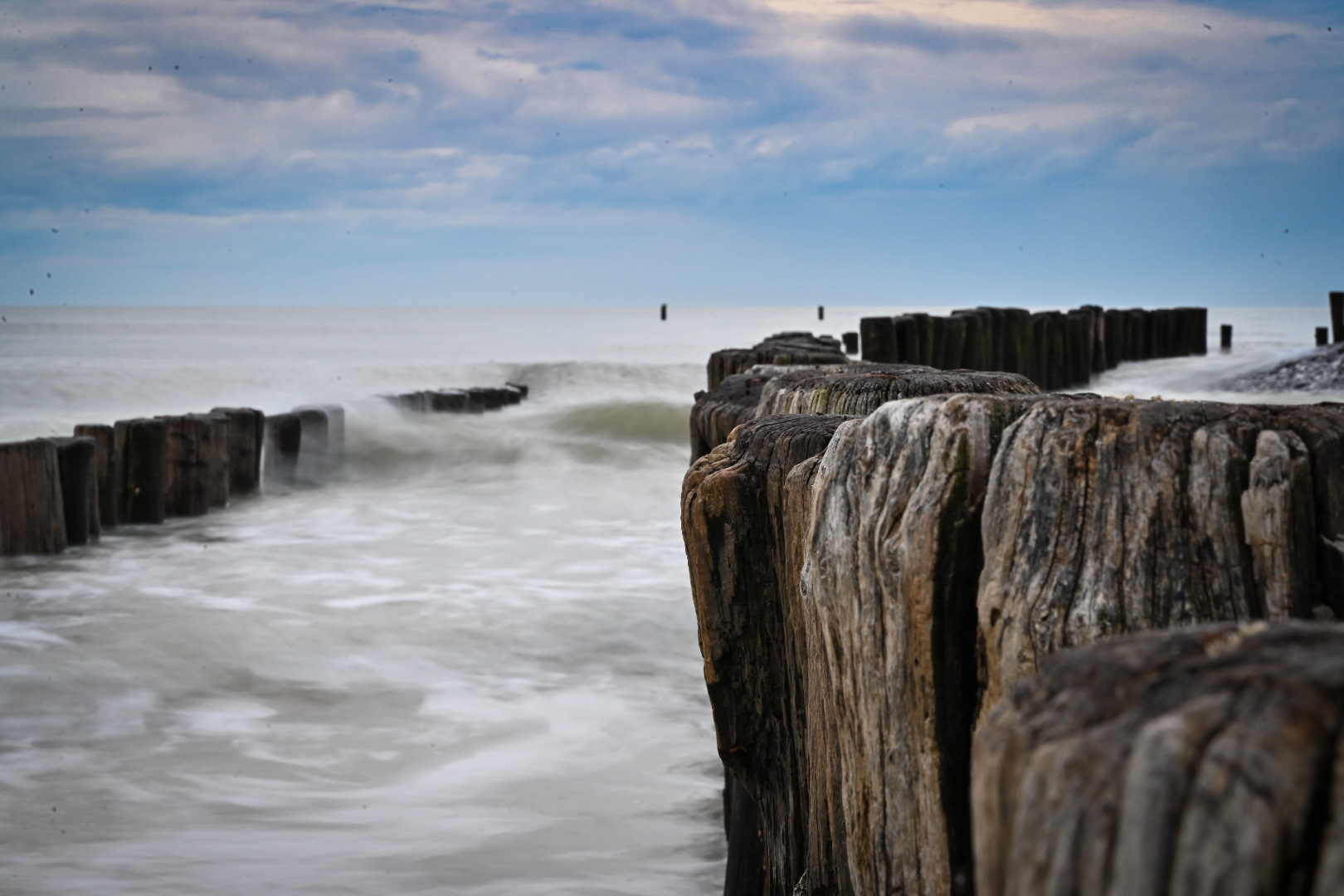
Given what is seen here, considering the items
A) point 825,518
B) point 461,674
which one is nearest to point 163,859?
point 461,674

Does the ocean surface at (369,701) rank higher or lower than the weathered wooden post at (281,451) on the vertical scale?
lower

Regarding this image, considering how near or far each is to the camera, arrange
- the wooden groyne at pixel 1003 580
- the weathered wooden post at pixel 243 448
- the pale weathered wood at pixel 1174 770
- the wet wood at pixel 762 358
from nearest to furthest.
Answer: the pale weathered wood at pixel 1174 770, the wooden groyne at pixel 1003 580, the wet wood at pixel 762 358, the weathered wooden post at pixel 243 448

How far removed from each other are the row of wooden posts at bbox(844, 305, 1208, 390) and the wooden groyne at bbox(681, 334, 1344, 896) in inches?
187

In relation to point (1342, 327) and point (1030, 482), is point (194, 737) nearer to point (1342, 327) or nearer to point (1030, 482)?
point (1030, 482)

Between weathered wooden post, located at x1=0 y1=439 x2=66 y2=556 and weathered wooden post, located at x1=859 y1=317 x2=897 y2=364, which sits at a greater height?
weathered wooden post, located at x1=859 y1=317 x2=897 y2=364

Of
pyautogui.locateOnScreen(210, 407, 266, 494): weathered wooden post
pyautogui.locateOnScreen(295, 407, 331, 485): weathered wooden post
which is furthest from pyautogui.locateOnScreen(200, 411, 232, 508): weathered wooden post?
pyautogui.locateOnScreen(295, 407, 331, 485): weathered wooden post

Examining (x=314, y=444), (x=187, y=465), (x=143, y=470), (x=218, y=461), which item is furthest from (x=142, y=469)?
(x=314, y=444)

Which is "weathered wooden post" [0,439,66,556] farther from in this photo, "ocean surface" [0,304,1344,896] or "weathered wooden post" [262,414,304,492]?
"weathered wooden post" [262,414,304,492]

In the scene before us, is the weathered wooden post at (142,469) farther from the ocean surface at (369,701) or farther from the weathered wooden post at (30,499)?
the weathered wooden post at (30,499)

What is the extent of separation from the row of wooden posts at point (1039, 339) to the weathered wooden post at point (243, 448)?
4767 millimetres

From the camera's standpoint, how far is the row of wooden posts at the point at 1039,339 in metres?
8.85

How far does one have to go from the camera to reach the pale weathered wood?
0.58 metres

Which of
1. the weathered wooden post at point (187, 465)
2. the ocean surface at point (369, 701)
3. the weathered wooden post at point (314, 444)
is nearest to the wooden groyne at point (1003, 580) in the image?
the ocean surface at point (369, 701)

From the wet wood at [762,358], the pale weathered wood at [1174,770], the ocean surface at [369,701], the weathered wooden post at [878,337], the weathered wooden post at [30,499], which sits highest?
the weathered wooden post at [878,337]
